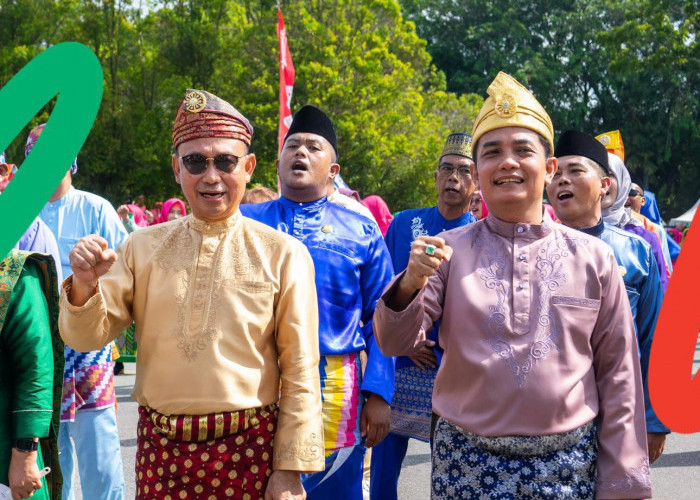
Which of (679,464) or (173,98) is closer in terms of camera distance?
(679,464)

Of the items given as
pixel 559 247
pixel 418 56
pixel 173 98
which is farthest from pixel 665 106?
pixel 559 247

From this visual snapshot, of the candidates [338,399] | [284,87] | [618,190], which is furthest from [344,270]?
[284,87]

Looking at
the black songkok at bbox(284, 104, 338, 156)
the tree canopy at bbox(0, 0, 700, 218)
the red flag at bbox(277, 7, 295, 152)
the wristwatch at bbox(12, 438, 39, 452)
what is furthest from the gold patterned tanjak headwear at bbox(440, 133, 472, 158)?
the tree canopy at bbox(0, 0, 700, 218)

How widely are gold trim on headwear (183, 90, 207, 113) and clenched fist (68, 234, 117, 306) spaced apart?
65cm

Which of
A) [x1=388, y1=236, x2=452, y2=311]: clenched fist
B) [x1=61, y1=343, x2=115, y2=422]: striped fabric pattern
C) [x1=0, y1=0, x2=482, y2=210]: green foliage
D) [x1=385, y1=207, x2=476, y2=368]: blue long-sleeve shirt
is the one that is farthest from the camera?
[x1=0, y1=0, x2=482, y2=210]: green foliage

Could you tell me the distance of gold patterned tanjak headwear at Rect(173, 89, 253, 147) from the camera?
3086 mm

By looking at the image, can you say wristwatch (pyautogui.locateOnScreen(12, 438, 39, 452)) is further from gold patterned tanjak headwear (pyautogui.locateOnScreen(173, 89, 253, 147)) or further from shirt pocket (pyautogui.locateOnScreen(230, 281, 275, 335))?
gold patterned tanjak headwear (pyautogui.locateOnScreen(173, 89, 253, 147))

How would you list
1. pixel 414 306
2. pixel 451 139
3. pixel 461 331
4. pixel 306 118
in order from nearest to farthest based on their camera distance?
pixel 414 306, pixel 461 331, pixel 306 118, pixel 451 139

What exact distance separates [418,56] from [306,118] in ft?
97.5

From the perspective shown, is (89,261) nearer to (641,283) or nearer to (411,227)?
(641,283)

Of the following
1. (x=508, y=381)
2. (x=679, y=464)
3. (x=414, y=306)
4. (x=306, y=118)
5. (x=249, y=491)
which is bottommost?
(x=679, y=464)

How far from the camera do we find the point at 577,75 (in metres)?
48.2

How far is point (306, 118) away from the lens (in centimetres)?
436

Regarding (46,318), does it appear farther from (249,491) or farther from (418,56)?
(418,56)
